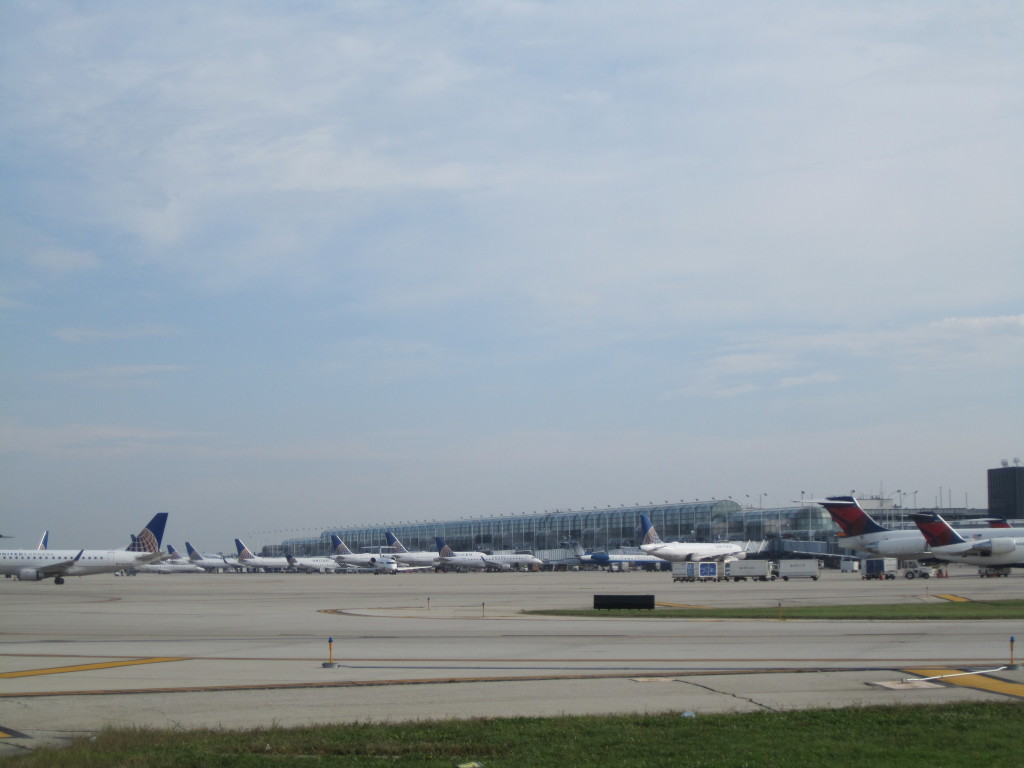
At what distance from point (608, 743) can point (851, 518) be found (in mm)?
95189

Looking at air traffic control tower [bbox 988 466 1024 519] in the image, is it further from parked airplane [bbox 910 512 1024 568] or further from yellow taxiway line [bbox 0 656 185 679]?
yellow taxiway line [bbox 0 656 185 679]

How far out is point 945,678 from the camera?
18531mm

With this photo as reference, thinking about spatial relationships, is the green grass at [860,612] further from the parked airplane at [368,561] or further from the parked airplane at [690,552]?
the parked airplane at [368,561]

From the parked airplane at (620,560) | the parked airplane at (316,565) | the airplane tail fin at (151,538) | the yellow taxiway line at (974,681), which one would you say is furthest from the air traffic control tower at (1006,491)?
the yellow taxiway line at (974,681)

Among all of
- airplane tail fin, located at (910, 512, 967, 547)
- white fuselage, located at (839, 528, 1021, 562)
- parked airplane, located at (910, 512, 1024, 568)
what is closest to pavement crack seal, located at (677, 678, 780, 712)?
parked airplane, located at (910, 512, 1024, 568)

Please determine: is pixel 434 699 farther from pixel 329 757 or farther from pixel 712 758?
pixel 712 758

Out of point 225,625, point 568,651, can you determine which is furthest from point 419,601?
point 568,651

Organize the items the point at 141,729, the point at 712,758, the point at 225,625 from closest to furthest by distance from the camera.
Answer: the point at 712,758 < the point at 141,729 < the point at 225,625

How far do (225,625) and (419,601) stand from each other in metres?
20.6

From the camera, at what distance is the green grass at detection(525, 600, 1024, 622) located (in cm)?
3615

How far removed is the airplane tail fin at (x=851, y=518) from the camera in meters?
100

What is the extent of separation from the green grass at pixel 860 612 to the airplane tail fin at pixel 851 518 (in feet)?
189

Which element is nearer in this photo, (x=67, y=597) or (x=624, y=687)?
(x=624, y=687)

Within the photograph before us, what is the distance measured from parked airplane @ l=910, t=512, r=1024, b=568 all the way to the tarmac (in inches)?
2099
